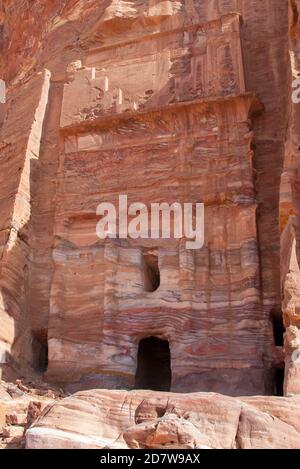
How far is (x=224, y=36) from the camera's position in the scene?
1430 centimetres

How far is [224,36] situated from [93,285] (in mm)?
6258

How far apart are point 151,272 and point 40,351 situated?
105 inches

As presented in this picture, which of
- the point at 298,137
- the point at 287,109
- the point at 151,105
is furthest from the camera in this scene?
the point at 151,105

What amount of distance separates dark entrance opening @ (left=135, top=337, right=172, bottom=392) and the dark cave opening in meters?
1.04

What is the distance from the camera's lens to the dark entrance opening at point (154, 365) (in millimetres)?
12212

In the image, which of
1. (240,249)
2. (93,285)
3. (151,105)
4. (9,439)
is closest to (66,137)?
(151,105)

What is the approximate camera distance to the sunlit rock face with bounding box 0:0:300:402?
11266 mm

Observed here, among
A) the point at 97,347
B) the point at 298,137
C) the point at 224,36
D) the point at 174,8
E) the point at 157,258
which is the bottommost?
the point at 97,347

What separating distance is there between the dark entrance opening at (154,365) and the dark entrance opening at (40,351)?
6.22ft

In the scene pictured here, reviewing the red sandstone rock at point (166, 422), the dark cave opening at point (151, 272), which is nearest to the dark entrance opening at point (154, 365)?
the dark cave opening at point (151, 272)

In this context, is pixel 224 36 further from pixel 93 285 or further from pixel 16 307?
pixel 16 307

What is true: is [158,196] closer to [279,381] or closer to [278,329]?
[278,329]

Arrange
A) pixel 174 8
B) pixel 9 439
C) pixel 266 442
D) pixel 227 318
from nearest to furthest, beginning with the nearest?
1. pixel 266 442
2. pixel 9 439
3. pixel 227 318
4. pixel 174 8

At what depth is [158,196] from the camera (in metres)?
12.9
